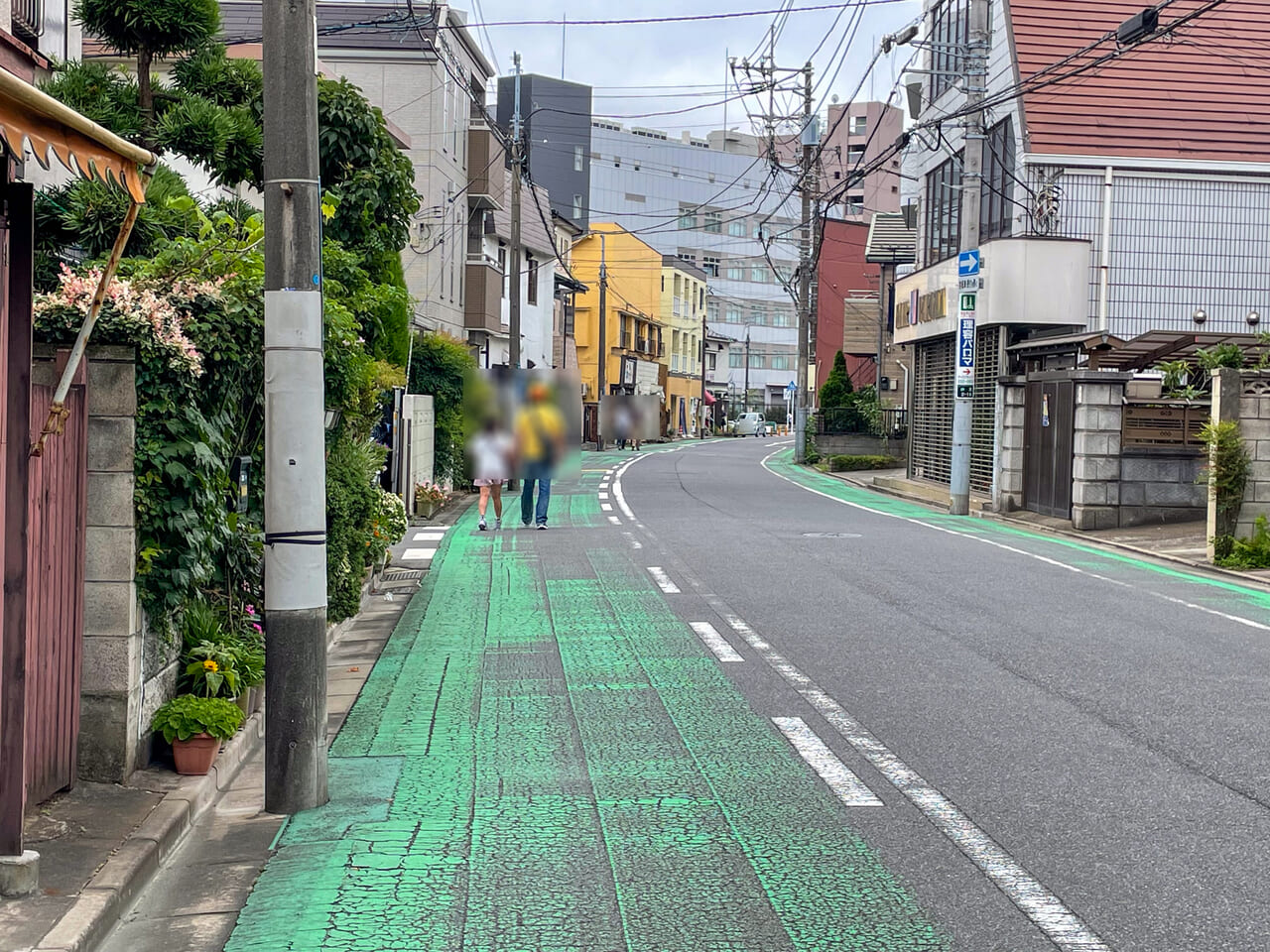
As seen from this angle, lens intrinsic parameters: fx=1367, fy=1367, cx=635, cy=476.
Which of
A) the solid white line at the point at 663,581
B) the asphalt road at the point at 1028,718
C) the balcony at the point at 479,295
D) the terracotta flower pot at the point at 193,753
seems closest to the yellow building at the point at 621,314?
the balcony at the point at 479,295

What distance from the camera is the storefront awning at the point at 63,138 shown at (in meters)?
4.16

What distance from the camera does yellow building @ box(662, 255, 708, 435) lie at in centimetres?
8425

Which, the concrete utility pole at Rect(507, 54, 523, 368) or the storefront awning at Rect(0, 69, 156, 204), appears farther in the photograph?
the concrete utility pole at Rect(507, 54, 523, 368)

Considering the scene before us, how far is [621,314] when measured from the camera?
74.3 meters

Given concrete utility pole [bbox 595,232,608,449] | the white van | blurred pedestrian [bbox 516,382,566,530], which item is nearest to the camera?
blurred pedestrian [bbox 516,382,566,530]

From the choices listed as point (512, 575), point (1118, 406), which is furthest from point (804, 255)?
point (512, 575)

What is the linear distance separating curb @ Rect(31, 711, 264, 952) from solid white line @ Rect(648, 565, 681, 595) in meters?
6.56

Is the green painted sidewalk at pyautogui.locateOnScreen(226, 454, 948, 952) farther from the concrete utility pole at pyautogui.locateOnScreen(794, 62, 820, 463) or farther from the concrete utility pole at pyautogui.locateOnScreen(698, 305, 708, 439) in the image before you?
the concrete utility pole at pyautogui.locateOnScreen(698, 305, 708, 439)

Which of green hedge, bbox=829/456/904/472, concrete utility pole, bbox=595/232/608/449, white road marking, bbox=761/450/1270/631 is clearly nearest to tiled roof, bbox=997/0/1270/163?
white road marking, bbox=761/450/1270/631

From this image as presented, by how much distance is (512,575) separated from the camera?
48.1 ft

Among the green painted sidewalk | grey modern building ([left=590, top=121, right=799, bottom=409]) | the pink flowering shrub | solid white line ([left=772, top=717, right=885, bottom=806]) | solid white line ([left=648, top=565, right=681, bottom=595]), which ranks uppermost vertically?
grey modern building ([left=590, top=121, right=799, bottom=409])

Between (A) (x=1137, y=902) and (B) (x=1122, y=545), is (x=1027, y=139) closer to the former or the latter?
(B) (x=1122, y=545)

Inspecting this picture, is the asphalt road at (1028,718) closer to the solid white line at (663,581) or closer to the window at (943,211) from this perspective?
the solid white line at (663,581)

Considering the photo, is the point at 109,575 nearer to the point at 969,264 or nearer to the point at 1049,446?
the point at 1049,446
